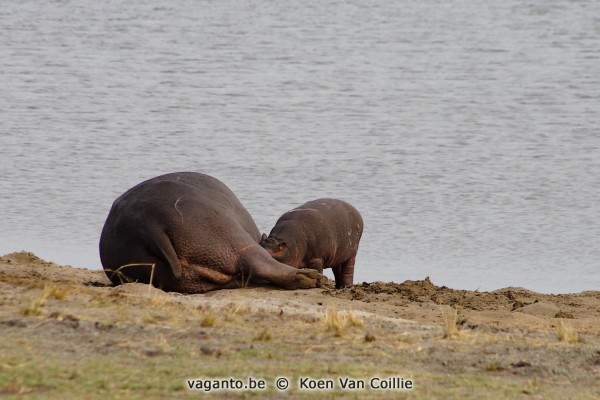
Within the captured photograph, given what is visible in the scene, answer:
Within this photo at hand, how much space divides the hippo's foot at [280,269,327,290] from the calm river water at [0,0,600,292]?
2207mm

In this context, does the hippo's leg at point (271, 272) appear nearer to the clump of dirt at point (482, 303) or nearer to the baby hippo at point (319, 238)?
the clump of dirt at point (482, 303)

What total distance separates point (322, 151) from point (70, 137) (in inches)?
151

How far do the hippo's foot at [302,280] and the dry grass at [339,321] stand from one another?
1.99 meters

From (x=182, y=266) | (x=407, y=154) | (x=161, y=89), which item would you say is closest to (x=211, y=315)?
(x=182, y=266)

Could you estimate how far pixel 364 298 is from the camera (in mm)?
9680

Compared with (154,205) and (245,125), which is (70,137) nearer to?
(245,125)

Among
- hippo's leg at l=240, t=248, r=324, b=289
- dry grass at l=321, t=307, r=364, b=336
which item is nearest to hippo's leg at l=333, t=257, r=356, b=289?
hippo's leg at l=240, t=248, r=324, b=289

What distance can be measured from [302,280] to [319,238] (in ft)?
4.46

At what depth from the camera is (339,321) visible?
738cm

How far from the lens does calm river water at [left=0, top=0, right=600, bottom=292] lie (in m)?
13.5

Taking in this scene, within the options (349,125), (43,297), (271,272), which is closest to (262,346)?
(43,297)

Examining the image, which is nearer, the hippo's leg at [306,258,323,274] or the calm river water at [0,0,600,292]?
the hippo's leg at [306,258,323,274]

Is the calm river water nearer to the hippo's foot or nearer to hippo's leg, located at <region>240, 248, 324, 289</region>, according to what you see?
the hippo's foot

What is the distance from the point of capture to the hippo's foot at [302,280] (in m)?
9.79
